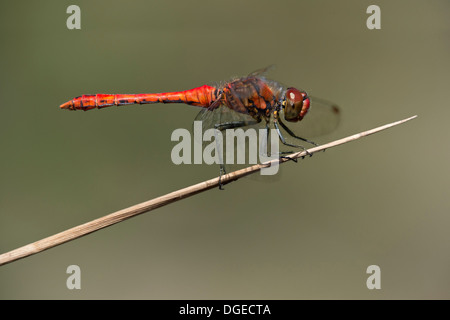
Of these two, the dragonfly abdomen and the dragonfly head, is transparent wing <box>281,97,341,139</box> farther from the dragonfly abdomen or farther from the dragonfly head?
the dragonfly abdomen

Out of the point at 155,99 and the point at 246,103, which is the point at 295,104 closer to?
the point at 246,103

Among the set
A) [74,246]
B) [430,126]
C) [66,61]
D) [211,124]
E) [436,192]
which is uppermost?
[66,61]

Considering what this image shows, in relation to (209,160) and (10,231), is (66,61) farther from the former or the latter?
(209,160)

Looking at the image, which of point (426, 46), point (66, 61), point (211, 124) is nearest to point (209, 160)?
point (211, 124)

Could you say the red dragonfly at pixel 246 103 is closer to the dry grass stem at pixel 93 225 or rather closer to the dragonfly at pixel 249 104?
the dragonfly at pixel 249 104

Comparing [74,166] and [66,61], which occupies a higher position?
[66,61]

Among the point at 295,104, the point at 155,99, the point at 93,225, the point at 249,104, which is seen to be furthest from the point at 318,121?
the point at 93,225

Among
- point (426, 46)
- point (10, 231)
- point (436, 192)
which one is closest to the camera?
point (10, 231)

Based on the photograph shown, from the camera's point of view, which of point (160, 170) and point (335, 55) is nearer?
point (160, 170)

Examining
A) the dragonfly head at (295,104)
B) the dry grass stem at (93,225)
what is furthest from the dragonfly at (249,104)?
the dry grass stem at (93,225)
